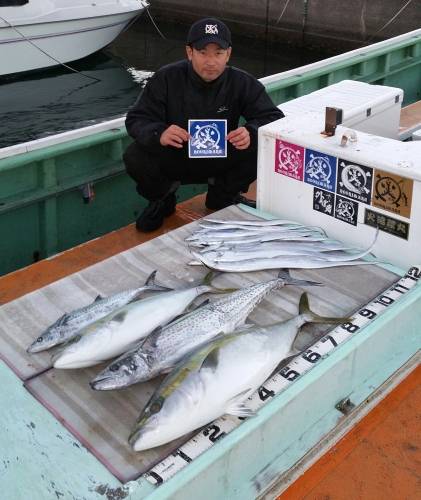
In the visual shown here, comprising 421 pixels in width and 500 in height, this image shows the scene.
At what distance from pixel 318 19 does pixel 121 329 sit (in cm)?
1951

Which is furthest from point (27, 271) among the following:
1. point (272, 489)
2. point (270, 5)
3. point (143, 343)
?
point (270, 5)

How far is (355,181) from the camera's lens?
3.03 metres

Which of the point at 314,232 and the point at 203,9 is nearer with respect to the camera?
the point at 314,232

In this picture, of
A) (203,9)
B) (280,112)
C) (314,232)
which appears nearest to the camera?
(314,232)

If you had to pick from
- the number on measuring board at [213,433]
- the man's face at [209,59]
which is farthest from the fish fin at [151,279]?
the man's face at [209,59]

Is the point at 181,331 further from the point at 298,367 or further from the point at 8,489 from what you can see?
the point at 8,489

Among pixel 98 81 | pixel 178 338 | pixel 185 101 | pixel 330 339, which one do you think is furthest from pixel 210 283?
pixel 98 81

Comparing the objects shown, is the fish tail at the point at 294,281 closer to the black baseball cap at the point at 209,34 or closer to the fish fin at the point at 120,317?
the fish fin at the point at 120,317

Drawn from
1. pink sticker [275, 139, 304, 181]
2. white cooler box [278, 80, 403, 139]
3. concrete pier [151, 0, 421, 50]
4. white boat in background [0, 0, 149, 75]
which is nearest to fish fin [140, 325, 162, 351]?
pink sticker [275, 139, 304, 181]

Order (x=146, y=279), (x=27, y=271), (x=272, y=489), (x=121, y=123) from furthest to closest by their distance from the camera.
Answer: (x=121, y=123), (x=27, y=271), (x=146, y=279), (x=272, y=489)

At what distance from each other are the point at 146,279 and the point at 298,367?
0.96m

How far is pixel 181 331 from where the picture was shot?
242 centimetres

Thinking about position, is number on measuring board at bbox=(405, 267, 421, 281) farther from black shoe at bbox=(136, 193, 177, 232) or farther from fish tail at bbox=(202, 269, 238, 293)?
black shoe at bbox=(136, 193, 177, 232)

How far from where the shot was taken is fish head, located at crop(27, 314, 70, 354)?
242cm
